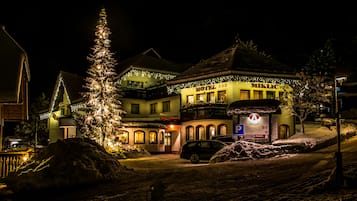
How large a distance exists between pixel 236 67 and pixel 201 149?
1254cm

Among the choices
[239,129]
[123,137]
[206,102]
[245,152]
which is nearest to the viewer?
[245,152]

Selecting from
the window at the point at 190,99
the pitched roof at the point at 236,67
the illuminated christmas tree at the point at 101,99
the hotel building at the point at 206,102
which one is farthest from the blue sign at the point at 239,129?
the illuminated christmas tree at the point at 101,99

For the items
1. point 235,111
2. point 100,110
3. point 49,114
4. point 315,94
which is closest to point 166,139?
point 100,110

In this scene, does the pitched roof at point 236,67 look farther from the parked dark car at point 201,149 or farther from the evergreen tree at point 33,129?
the evergreen tree at point 33,129

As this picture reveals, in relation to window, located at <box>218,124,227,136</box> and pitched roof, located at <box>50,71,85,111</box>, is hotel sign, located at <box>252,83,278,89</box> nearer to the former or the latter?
window, located at <box>218,124,227,136</box>

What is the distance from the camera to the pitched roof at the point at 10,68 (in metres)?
17.3

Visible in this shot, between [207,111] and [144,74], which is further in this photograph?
[144,74]

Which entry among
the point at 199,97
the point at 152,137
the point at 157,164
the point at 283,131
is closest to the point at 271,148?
the point at 157,164

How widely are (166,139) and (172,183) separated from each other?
26.4 metres

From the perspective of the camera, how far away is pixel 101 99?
37781 millimetres

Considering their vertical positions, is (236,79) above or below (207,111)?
above

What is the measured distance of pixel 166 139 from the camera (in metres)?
43.6

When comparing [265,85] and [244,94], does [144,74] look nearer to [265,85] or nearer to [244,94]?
[244,94]

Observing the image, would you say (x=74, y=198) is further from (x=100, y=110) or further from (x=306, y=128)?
(x=306, y=128)
